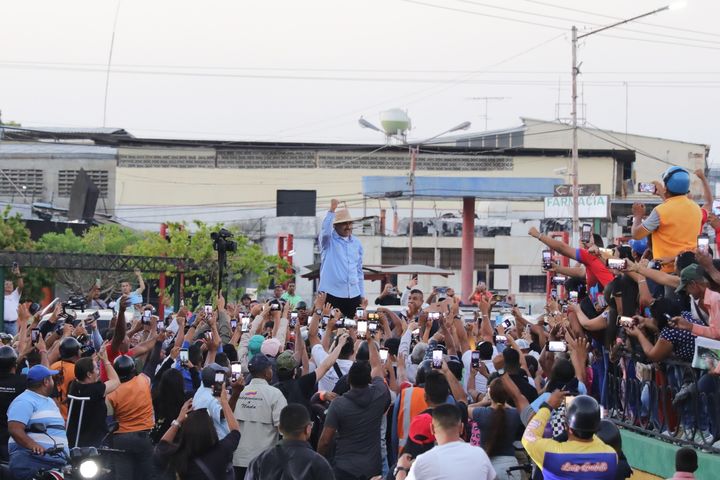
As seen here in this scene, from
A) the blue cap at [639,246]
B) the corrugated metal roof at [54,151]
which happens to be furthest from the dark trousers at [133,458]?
the corrugated metal roof at [54,151]

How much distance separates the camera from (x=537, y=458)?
733 cm

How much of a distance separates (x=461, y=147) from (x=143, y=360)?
5647 centimetres

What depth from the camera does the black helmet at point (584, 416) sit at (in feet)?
22.9

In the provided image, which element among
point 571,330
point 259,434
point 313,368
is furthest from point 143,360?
point 571,330

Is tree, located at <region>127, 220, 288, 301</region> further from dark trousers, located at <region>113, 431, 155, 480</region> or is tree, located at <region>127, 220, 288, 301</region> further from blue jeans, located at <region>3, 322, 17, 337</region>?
dark trousers, located at <region>113, 431, 155, 480</region>

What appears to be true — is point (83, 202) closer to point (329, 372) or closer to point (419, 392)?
point (329, 372)

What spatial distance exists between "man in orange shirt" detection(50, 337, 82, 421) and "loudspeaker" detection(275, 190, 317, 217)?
187 feet

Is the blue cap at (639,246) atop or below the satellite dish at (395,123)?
below

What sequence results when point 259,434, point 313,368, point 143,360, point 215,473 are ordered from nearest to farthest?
point 215,473 < point 259,434 < point 313,368 < point 143,360

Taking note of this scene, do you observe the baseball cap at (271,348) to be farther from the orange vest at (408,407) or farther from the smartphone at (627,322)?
the smartphone at (627,322)

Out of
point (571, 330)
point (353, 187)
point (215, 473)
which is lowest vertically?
point (215, 473)

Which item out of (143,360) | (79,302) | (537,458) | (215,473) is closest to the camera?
(537,458)

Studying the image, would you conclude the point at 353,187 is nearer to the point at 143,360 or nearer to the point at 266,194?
the point at 266,194

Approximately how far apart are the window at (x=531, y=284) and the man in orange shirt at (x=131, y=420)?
55.4 meters
